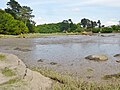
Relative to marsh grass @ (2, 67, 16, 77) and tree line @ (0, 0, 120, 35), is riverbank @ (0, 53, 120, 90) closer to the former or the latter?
marsh grass @ (2, 67, 16, 77)

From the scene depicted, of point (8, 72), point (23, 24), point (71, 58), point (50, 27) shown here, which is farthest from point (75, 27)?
point (8, 72)

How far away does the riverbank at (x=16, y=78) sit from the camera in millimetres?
7838

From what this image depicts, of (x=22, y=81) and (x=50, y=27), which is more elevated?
(x=22, y=81)

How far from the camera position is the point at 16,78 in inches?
328

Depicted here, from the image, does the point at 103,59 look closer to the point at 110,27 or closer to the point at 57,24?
the point at 110,27

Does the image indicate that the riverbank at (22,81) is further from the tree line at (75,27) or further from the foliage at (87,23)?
the foliage at (87,23)

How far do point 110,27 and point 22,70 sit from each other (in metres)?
147

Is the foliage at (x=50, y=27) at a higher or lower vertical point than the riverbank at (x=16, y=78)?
lower

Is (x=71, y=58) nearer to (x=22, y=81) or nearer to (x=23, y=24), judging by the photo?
(x=22, y=81)

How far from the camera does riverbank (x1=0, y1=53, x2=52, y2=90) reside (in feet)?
25.7

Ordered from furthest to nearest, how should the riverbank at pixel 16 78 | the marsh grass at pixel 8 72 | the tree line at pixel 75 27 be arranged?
the tree line at pixel 75 27, the marsh grass at pixel 8 72, the riverbank at pixel 16 78

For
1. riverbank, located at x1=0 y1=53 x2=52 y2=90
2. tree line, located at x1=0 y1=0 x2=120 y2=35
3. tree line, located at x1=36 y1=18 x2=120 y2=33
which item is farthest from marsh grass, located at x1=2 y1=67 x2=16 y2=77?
tree line, located at x1=36 y1=18 x2=120 y2=33

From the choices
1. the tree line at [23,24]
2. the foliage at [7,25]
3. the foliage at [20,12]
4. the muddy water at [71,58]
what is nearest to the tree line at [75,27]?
the tree line at [23,24]

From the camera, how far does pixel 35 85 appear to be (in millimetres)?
8555
